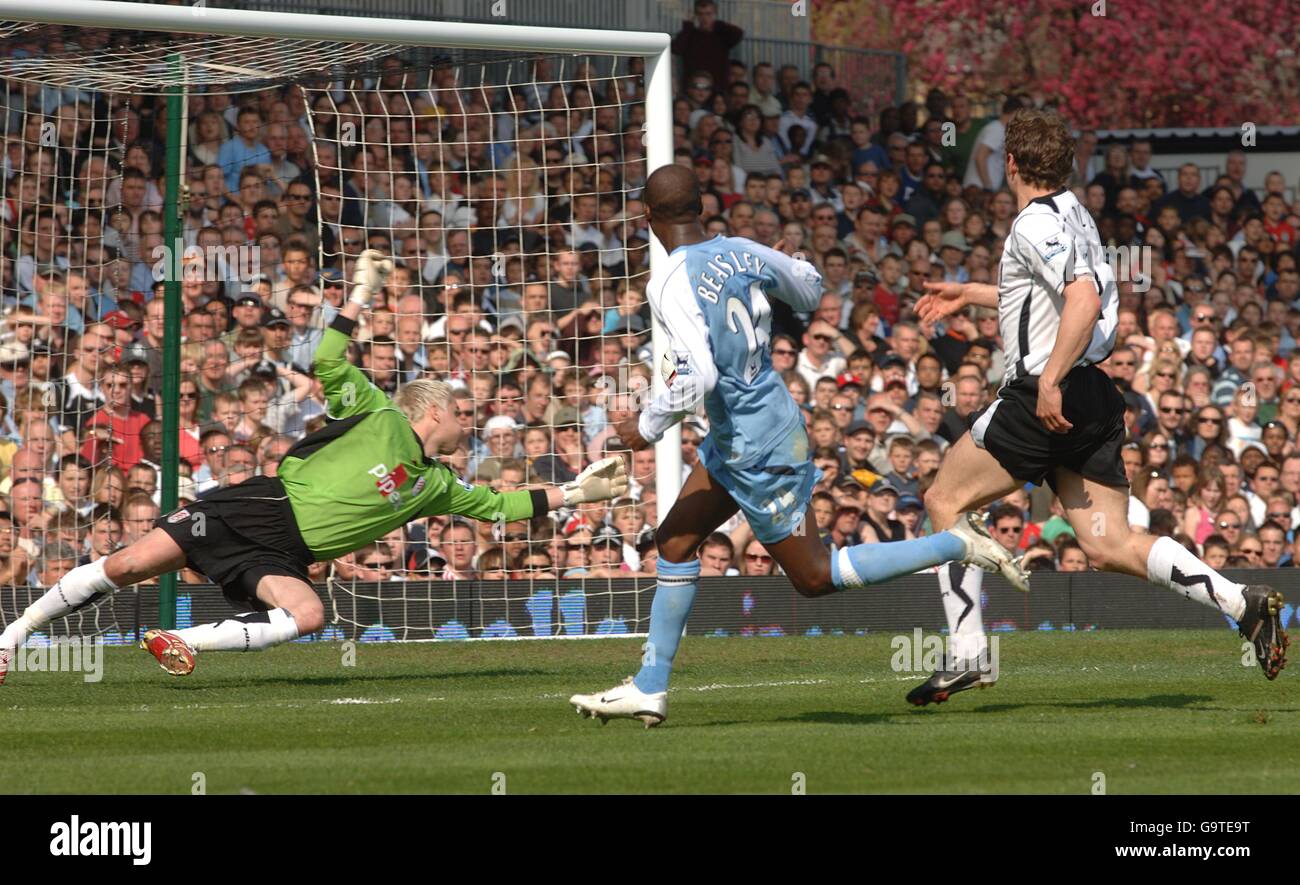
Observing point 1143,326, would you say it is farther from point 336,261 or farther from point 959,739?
point 959,739

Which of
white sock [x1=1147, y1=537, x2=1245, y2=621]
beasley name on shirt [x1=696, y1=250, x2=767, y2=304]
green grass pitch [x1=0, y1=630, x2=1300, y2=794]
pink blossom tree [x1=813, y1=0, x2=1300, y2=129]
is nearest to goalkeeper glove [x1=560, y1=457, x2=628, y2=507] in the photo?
green grass pitch [x1=0, y1=630, x2=1300, y2=794]

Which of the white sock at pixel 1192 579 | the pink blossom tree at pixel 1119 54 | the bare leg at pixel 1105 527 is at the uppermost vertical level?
the pink blossom tree at pixel 1119 54

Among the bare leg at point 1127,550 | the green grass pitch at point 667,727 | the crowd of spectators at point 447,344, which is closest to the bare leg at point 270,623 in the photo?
the green grass pitch at point 667,727

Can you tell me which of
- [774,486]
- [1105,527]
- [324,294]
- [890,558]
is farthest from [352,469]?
[324,294]

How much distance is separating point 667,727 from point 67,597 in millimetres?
3523

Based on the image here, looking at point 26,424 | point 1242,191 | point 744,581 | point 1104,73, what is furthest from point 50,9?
point 1104,73

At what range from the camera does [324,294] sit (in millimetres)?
15008

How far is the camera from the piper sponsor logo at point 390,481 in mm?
9742

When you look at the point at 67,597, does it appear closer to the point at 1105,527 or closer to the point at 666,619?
the point at 666,619

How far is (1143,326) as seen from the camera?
763 inches

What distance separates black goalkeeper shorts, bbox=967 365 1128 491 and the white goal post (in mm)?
3703

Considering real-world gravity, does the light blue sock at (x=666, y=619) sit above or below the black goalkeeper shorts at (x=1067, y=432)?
below

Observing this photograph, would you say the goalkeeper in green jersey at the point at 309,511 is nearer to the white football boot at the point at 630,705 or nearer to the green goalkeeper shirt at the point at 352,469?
the green goalkeeper shirt at the point at 352,469

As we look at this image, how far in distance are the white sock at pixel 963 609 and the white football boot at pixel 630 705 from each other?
134 centimetres
